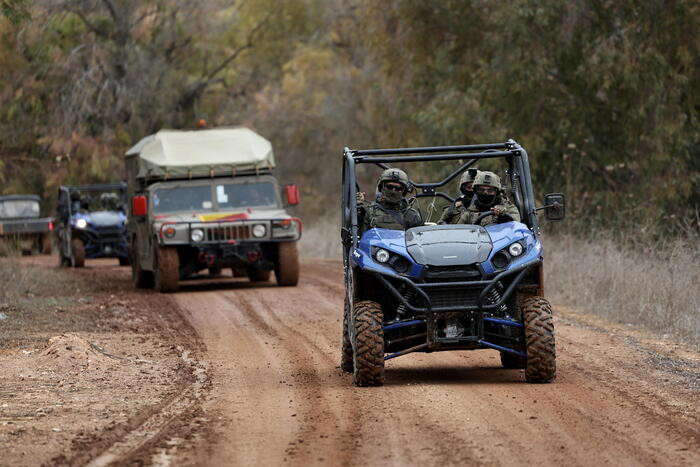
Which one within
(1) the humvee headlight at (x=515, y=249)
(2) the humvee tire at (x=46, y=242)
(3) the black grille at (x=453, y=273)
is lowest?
(2) the humvee tire at (x=46, y=242)

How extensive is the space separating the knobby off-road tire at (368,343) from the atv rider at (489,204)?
1.39 meters

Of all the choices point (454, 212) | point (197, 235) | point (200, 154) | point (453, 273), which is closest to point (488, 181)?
point (454, 212)

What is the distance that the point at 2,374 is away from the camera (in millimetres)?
11086

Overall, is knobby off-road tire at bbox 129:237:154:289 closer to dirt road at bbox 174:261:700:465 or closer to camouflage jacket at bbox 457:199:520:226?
dirt road at bbox 174:261:700:465

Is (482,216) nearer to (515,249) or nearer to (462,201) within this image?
(462,201)

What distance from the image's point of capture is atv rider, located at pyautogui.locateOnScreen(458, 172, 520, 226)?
1042 cm

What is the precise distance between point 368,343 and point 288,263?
11.1 meters

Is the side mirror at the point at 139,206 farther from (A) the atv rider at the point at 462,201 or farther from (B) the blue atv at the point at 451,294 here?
(B) the blue atv at the point at 451,294

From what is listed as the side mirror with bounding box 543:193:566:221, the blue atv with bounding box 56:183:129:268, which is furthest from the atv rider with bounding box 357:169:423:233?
the blue atv with bounding box 56:183:129:268

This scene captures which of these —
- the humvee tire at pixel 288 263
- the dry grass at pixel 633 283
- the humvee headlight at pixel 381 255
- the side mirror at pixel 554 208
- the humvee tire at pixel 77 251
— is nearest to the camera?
the humvee headlight at pixel 381 255

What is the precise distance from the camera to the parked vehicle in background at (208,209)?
2027cm

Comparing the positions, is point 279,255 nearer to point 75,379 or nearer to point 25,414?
point 75,379

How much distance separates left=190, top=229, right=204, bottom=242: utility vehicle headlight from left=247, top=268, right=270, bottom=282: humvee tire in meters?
2.36

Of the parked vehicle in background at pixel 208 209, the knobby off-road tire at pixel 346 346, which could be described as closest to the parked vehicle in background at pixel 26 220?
the parked vehicle in background at pixel 208 209
